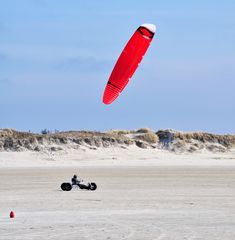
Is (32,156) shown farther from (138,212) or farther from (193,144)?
(138,212)

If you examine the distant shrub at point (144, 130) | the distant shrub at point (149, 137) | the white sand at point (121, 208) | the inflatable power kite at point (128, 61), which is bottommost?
the white sand at point (121, 208)

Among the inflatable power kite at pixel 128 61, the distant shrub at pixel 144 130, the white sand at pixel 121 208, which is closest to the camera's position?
the white sand at pixel 121 208

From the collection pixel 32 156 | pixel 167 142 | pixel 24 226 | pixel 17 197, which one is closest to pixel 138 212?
pixel 24 226

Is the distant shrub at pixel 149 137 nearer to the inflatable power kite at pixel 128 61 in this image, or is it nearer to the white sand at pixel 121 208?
the white sand at pixel 121 208

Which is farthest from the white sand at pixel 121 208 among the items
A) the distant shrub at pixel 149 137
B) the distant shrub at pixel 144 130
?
the distant shrub at pixel 144 130

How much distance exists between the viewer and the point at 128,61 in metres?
21.3

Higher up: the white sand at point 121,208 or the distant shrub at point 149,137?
the distant shrub at point 149,137

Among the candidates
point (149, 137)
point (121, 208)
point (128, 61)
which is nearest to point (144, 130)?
point (149, 137)

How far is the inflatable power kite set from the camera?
2136 cm

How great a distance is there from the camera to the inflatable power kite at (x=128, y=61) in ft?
70.1

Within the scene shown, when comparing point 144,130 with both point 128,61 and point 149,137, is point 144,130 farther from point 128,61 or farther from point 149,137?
point 128,61

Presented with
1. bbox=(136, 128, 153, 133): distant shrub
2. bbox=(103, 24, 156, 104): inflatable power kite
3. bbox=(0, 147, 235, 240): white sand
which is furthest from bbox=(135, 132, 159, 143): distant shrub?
bbox=(103, 24, 156, 104): inflatable power kite

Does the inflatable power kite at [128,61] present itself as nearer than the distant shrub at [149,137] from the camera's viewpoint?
Yes

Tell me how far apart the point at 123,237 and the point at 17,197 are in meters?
8.59
